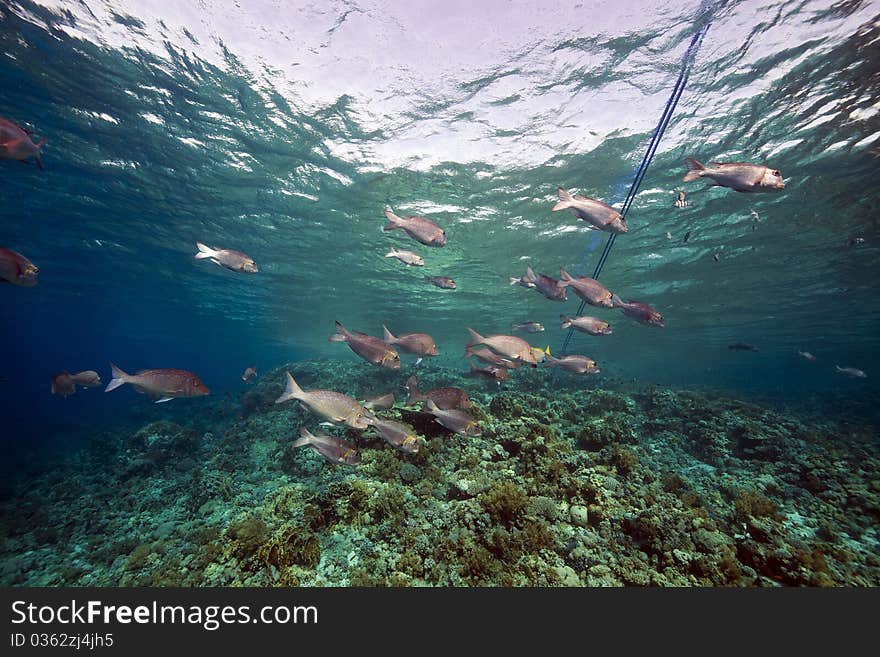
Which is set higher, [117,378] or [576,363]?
[576,363]

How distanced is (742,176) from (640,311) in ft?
8.17

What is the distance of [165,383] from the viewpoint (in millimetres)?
4898

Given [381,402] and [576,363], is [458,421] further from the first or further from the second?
[576,363]

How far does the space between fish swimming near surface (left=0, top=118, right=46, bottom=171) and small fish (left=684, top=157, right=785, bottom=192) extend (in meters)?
8.31

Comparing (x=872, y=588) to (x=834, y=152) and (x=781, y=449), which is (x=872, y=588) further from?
(x=834, y=152)

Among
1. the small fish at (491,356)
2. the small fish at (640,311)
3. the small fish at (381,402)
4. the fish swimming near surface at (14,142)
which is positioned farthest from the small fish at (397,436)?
the fish swimming near surface at (14,142)

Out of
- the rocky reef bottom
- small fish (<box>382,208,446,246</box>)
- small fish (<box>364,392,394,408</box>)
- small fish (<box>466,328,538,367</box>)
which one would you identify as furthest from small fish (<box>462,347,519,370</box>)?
small fish (<box>382,208,446,246</box>)

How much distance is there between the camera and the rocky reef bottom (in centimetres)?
376

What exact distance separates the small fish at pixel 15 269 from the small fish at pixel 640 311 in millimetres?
8745

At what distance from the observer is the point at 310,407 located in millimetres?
4223

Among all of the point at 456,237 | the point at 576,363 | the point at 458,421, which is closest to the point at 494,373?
the point at 576,363

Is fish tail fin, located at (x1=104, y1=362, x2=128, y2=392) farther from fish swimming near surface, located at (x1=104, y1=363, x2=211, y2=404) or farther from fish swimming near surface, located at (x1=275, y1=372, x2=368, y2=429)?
fish swimming near surface, located at (x1=275, y1=372, x2=368, y2=429)

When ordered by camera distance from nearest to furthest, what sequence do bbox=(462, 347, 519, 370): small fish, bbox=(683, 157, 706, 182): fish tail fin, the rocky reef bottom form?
the rocky reef bottom → bbox=(683, 157, 706, 182): fish tail fin → bbox=(462, 347, 519, 370): small fish

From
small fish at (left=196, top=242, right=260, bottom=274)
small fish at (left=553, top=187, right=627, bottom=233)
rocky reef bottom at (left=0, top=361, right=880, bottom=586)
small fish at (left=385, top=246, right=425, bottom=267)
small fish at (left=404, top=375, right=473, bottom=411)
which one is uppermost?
small fish at (left=553, top=187, right=627, bottom=233)
